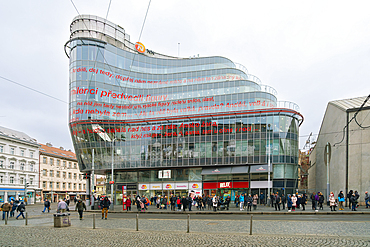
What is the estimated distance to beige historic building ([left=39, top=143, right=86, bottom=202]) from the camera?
79.1 meters

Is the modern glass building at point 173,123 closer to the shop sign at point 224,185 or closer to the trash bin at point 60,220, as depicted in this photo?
the shop sign at point 224,185

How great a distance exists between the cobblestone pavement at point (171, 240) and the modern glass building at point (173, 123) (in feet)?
91.7

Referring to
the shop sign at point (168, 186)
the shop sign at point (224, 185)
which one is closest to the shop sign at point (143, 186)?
the shop sign at point (168, 186)

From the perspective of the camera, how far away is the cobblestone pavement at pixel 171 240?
435 inches

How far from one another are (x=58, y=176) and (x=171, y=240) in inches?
3176

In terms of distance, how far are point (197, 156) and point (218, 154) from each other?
326 cm

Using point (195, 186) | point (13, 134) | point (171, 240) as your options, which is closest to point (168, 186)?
point (195, 186)

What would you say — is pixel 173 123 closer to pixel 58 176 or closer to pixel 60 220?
pixel 60 220

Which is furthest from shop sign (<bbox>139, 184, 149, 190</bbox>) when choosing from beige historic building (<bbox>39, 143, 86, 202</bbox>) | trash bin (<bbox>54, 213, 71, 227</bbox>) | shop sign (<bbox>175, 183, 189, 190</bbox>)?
trash bin (<bbox>54, 213, 71, 227</bbox>)

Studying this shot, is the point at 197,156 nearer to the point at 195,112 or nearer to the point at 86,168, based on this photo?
the point at 195,112

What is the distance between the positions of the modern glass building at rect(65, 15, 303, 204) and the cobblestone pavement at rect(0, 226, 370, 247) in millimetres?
27940

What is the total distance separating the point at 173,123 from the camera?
49.2 m

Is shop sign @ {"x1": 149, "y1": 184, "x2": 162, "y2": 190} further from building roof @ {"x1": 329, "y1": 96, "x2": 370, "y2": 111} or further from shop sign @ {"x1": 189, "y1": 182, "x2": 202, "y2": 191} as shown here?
building roof @ {"x1": 329, "y1": 96, "x2": 370, "y2": 111}

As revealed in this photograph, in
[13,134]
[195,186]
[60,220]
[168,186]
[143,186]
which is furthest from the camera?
[13,134]
